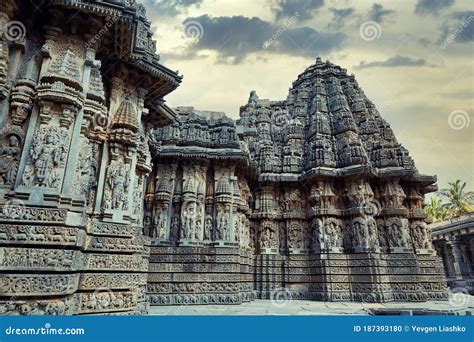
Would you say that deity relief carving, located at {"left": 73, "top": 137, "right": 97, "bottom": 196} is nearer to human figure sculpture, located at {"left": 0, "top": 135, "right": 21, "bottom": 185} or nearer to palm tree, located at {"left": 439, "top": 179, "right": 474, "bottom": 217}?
human figure sculpture, located at {"left": 0, "top": 135, "right": 21, "bottom": 185}

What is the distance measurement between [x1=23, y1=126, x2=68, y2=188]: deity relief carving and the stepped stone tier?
0.02 meters

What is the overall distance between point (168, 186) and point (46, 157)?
8.21 meters

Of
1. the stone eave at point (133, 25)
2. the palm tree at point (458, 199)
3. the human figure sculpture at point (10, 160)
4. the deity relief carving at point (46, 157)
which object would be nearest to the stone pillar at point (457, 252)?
the palm tree at point (458, 199)

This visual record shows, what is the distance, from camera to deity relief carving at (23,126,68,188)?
4.91 meters

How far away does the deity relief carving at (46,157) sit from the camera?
193 inches

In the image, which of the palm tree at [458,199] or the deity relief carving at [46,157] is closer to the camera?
the deity relief carving at [46,157]

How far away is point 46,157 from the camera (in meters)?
5.05

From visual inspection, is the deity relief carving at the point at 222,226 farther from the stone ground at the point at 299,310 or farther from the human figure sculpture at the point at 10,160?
the human figure sculpture at the point at 10,160

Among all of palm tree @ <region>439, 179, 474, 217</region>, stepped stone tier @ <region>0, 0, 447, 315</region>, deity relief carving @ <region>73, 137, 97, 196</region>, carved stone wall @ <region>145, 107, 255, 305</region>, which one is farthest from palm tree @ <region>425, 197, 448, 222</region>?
deity relief carving @ <region>73, 137, 97, 196</region>

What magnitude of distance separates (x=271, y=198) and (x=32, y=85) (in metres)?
13.7

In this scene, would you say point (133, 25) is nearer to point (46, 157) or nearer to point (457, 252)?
point (46, 157)

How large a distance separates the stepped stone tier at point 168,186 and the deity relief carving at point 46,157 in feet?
0.07

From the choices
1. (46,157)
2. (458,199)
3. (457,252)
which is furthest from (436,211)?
(46,157)

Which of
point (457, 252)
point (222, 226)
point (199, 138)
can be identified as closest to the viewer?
point (222, 226)
